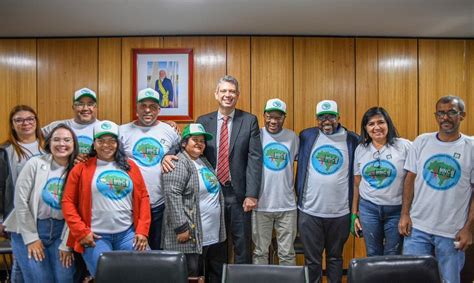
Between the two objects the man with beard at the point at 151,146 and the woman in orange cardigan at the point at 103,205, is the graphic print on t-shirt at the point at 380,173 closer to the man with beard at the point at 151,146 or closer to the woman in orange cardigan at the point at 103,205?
the man with beard at the point at 151,146

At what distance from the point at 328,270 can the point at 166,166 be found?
153 cm

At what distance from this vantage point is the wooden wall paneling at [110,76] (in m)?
4.13

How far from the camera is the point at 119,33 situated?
403 cm

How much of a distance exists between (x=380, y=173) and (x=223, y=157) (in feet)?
3.88

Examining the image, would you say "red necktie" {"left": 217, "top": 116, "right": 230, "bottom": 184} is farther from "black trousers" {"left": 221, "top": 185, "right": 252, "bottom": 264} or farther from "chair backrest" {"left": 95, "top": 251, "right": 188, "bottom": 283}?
"chair backrest" {"left": 95, "top": 251, "right": 188, "bottom": 283}

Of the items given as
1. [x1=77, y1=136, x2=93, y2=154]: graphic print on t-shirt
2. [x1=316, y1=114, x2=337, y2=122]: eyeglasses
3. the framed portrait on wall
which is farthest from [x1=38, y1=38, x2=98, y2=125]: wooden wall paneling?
[x1=316, y1=114, x2=337, y2=122]: eyeglasses

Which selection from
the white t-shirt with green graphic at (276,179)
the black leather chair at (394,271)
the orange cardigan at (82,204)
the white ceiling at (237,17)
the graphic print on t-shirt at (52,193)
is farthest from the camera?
the white ceiling at (237,17)

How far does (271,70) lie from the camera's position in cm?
412

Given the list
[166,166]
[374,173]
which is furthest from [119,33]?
[374,173]

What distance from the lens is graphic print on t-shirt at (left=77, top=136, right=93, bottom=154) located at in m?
2.82

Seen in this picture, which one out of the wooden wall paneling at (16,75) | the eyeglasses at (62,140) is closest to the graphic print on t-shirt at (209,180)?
the eyeglasses at (62,140)

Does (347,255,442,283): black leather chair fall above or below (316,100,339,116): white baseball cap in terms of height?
below

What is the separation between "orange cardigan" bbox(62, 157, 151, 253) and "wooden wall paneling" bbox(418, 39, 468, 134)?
3339 mm

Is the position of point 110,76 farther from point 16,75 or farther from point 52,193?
point 52,193
